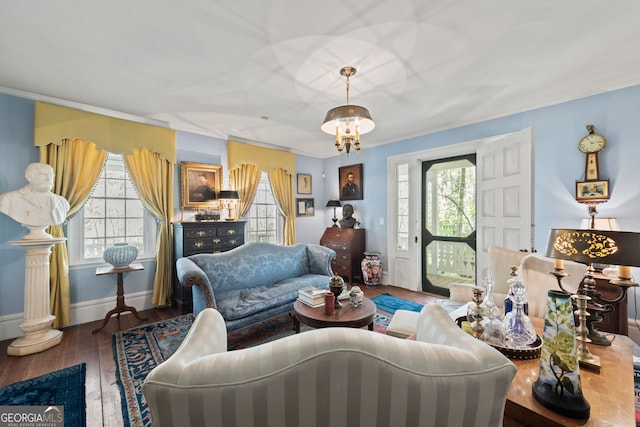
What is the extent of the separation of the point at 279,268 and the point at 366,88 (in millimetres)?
2367

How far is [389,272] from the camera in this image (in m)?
4.70

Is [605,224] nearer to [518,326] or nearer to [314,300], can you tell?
[518,326]

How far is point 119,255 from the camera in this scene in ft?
9.73

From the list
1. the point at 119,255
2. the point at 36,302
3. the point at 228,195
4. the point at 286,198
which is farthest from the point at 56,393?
the point at 286,198

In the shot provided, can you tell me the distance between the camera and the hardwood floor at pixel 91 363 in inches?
69.6

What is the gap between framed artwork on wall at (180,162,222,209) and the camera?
12.6 feet

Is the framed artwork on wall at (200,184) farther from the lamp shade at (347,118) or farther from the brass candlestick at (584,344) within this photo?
the brass candlestick at (584,344)

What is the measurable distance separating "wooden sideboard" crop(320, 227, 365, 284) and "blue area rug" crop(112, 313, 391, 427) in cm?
150

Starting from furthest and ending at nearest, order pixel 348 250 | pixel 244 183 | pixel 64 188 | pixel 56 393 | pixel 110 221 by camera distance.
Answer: pixel 348 250 → pixel 244 183 → pixel 110 221 → pixel 64 188 → pixel 56 393

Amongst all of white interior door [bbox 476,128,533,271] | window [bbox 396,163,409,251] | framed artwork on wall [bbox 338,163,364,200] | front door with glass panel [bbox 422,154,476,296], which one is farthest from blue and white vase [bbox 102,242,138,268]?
white interior door [bbox 476,128,533,271]

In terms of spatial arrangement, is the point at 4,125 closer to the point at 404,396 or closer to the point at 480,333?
the point at 404,396

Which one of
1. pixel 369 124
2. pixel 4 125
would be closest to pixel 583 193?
pixel 369 124

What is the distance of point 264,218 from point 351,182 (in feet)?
6.08

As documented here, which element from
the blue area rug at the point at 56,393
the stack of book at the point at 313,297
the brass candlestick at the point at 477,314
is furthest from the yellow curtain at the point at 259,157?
the brass candlestick at the point at 477,314
